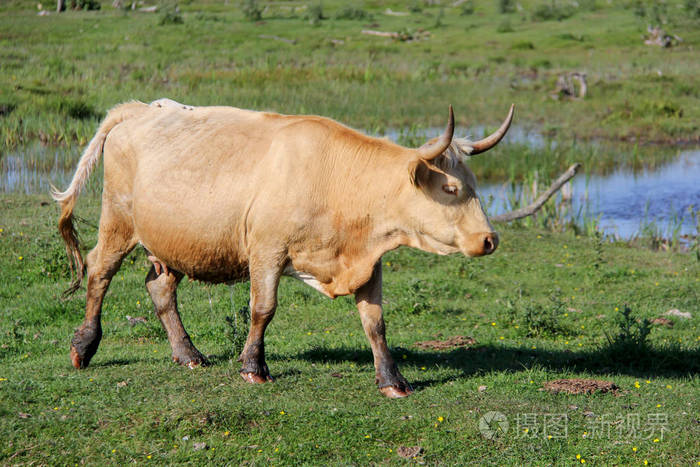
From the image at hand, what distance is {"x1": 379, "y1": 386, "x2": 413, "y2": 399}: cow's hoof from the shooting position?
652cm

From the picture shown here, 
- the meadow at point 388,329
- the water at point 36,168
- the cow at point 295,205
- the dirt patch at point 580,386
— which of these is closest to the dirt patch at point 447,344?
the meadow at point 388,329

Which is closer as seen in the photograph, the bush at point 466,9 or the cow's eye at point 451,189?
A: the cow's eye at point 451,189

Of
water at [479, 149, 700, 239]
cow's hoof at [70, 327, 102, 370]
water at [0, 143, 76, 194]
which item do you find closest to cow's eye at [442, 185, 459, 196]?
cow's hoof at [70, 327, 102, 370]

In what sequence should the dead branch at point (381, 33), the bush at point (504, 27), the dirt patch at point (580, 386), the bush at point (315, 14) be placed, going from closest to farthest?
1. the dirt patch at point (580, 386)
2. the dead branch at point (381, 33)
3. the bush at point (504, 27)
4. the bush at point (315, 14)

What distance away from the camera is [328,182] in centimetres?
635

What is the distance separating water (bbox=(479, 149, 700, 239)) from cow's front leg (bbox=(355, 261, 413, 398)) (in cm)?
837

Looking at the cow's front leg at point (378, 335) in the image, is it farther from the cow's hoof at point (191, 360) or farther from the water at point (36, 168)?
the water at point (36, 168)

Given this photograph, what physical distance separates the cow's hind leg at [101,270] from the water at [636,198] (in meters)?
8.46

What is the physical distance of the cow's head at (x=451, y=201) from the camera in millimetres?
6086

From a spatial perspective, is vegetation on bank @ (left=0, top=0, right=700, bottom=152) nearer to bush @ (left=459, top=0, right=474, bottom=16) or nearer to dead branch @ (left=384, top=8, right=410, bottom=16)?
dead branch @ (left=384, top=8, right=410, bottom=16)

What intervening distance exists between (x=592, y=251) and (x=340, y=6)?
32.6 meters

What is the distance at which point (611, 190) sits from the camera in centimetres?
1823

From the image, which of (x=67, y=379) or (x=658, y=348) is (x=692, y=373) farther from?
(x=67, y=379)

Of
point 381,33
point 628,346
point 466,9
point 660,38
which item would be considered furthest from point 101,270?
point 466,9
